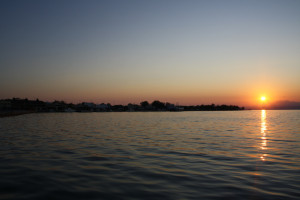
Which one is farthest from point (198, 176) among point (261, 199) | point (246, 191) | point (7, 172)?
point (7, 172)

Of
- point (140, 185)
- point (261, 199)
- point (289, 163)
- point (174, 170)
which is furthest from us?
point (289, 163)

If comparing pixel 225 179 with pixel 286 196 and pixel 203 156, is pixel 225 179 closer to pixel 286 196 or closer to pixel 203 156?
pixel 286 196

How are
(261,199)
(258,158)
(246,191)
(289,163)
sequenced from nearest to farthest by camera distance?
(261,199) → (246,191) → (289,163) → (258,158)

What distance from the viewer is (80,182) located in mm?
9969

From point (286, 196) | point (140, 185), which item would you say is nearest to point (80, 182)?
point (140, 185)

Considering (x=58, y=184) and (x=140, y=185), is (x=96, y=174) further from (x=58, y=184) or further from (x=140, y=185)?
(x=140, y=185)

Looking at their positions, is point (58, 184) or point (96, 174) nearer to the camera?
point (58, 184)

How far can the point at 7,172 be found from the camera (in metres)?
11.6

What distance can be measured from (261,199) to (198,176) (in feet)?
10.8

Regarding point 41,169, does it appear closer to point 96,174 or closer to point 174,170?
point 96,174

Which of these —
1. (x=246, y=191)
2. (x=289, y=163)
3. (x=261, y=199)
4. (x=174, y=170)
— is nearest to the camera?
(x=261, y=199)

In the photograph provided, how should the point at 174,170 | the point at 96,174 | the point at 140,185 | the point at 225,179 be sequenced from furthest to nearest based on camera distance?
the point at 174,170 → the point at 96,174 → the point at 225,179 → the point at 140,185

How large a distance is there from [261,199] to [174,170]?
4804mm

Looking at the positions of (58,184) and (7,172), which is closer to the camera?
(58,184)
